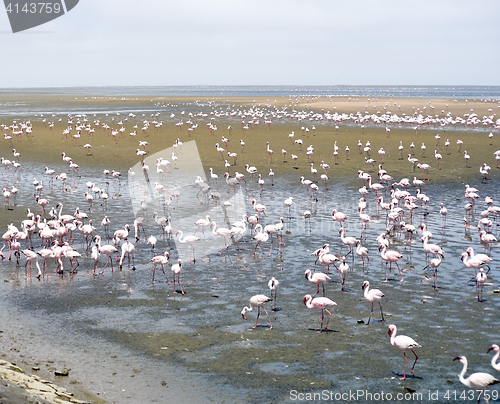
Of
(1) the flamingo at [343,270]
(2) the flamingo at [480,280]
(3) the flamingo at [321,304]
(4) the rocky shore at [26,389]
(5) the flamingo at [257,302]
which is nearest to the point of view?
(4) the rocky shore at [26,389]

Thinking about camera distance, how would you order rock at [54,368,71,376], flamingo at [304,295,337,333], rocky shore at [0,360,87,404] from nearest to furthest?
1. rocky shore at [0,360,87,404]
2. rock at [54,368,71,376]
3. flamingo at [304,295,337,333]

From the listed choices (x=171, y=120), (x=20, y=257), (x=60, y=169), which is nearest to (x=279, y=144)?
(x=60, y=169)

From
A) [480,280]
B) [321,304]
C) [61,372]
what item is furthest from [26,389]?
[480,280]

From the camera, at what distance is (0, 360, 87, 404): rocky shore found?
7.42 m

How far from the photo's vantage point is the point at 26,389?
809 centimetres

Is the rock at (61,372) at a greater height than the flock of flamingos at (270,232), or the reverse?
the flock of flamingos at (270,232)

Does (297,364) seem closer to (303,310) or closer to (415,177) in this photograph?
(303,310)

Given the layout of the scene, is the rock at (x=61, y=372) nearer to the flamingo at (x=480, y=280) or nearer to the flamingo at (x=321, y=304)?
the flamingo at (x=321, y=304)

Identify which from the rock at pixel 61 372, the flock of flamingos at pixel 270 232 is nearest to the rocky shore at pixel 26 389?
the rock at pixel 61 372

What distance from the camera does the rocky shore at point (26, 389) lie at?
24.3 ft

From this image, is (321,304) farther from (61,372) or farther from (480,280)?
Result: (61,372)

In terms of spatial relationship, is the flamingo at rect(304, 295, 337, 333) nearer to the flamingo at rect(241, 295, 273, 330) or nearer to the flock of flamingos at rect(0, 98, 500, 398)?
the flock of flamingos at rect(0, 98, 500, 398)

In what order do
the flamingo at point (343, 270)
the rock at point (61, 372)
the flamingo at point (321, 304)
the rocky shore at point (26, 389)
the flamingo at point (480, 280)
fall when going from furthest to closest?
the flamingo at point (343, 270) → the flamingo at point (480, 280) → the flamingo at point (321, 304) → the rock at point (61, 372) → the rocky shore at point (26, 389)

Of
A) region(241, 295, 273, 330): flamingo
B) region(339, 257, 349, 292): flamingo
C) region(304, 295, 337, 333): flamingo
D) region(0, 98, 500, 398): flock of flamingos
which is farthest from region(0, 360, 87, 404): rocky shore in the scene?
region(339, 257, 349, 292): flamingo
